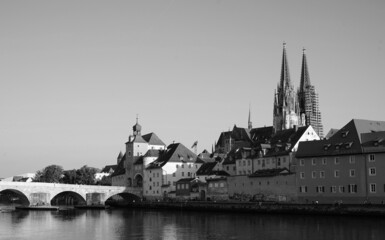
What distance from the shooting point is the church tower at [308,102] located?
518ft

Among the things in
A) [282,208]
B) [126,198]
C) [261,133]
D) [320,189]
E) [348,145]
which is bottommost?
[282,208]

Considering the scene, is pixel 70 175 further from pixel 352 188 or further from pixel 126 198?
pixel 352 188

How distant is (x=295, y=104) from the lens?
6102 inches

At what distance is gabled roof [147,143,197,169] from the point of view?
362 ft

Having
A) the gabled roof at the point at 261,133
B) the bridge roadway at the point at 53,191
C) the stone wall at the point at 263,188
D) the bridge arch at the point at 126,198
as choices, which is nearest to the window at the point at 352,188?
the stone wall at the point at 263,188

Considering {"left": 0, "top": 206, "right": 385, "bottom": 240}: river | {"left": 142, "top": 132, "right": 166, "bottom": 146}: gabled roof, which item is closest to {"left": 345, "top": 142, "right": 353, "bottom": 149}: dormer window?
{"left": 0, "top": 206, "right": 385, "bottom": 240}: river

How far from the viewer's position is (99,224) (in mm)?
67188

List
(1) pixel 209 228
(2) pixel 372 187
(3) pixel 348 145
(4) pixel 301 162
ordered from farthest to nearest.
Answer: (4) pixel 301 162, (3) pixel 348 145, (2) pixel 372 187, (1) pixel 209 228

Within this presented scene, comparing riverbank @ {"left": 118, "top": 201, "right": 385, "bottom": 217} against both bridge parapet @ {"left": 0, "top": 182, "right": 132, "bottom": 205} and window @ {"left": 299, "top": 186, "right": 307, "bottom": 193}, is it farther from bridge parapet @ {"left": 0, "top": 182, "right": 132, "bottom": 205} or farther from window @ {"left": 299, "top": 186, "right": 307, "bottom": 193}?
bridge parapet @ {"left": 0, "top": 182, "right": 132, "bottom": 205}

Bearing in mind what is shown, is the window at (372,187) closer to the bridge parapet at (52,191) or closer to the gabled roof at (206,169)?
the gabled roof at (206,169)

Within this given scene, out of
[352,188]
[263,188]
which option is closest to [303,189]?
[263,188]

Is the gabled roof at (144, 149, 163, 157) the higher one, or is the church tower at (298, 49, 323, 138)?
the church tower at (298, 49, 323, 138)

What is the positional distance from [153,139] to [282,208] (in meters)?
55.1

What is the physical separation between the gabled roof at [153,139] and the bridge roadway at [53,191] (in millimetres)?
12984
